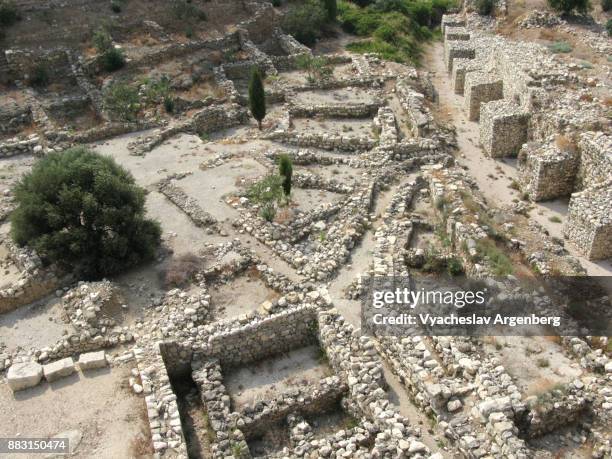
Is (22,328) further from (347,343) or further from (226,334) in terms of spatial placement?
(347,343)

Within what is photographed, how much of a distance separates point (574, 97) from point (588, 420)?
14.0 metres

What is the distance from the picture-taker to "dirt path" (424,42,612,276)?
17.6 metres

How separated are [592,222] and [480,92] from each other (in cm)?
1070

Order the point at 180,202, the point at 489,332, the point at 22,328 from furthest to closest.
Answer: the point at 180,202 < the point at 22,328 < the point at 489,332

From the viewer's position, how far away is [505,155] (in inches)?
868

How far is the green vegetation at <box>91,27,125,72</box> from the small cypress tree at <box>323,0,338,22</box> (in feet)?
44.3

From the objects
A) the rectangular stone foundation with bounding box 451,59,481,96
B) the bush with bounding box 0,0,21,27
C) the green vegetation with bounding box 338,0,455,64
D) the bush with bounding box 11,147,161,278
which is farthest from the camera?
the green vegetation with bounding box 338,0,455,64

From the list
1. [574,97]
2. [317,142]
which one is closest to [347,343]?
[317,142]

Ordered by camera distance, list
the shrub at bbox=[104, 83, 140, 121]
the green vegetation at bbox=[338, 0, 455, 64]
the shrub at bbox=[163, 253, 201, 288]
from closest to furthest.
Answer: the shrub at bbox=[163, 253, 201, 288] < the shrub at bbox=[104, 83, 140, 121] < the green vegetation at bbox=[338, 0, 455, 64]

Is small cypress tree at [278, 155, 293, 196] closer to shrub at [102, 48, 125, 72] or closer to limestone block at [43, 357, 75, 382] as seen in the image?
limestone block at [43, 357, 75, 382]

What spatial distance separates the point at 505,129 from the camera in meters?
21.6

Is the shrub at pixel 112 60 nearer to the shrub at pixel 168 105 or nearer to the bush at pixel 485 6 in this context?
the shrub at pixel 168 105

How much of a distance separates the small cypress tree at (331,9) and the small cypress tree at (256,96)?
14.1 meters

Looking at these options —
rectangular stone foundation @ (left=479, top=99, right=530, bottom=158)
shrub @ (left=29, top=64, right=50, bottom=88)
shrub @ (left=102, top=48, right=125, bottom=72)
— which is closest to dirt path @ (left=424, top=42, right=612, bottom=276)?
rectangular stone foundation @ (left=479, top=99, right=530, bottom=158)
